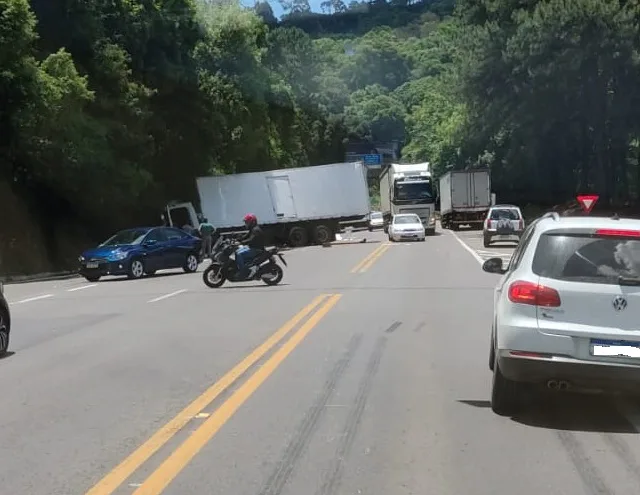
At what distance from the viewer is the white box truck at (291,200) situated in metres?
46.3

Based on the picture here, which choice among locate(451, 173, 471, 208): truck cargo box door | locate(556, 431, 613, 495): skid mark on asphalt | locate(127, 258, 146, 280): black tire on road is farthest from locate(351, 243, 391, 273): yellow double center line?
locate(451, 173, 471, 208): truck cargo box door

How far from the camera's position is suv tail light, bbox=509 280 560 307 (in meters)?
7.27

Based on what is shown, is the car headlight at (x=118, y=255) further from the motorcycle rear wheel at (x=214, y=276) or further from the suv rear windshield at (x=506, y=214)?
the suv rear windshield at (x=506, y=214)

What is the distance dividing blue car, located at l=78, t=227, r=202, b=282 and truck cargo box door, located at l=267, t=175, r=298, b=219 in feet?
60.2

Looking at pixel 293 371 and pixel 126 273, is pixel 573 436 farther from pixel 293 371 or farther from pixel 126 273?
pixel 126 273

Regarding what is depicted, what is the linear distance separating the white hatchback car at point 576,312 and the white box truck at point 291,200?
3914 cm

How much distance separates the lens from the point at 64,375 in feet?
33.8

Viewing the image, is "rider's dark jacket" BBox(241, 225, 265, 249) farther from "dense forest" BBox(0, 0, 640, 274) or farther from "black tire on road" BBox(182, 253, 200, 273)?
"dense forest" BBox(0, 0, 640, 274)

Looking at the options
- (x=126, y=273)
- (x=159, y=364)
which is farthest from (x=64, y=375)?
(x=126, y=273)

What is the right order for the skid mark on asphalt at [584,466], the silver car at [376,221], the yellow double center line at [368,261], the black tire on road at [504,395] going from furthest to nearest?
the silver car at [376,221] → the yellow double center line at [368,261] → the black tire on road at [504,395] → the skid mark on asphalt at [584,466]

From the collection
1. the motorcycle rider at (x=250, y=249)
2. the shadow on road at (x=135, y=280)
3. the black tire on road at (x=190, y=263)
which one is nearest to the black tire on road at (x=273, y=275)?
the motorcycle rider at (x=250, y=249)

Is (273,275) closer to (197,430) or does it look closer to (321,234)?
(197,430)

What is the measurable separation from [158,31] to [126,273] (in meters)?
18.7

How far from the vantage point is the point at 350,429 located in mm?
7422
